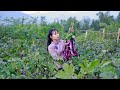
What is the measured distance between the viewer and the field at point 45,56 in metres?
4.28

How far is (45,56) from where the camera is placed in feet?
14.5

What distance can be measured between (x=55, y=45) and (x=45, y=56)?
179 mm

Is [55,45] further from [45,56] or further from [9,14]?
[9,14]

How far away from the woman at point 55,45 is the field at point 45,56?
43mm

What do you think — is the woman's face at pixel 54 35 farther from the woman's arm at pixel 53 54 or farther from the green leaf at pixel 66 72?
the green leaf at pixel 66 72

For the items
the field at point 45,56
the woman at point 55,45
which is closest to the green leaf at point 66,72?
the field at point 45,56

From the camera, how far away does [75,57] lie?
4.46 metres

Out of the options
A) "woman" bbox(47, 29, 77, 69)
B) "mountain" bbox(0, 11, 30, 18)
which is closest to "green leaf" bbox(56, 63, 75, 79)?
"woman" bbox(47, 29, 77, 69)

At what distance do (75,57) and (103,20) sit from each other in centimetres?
48

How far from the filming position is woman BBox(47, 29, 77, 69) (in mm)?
4418
